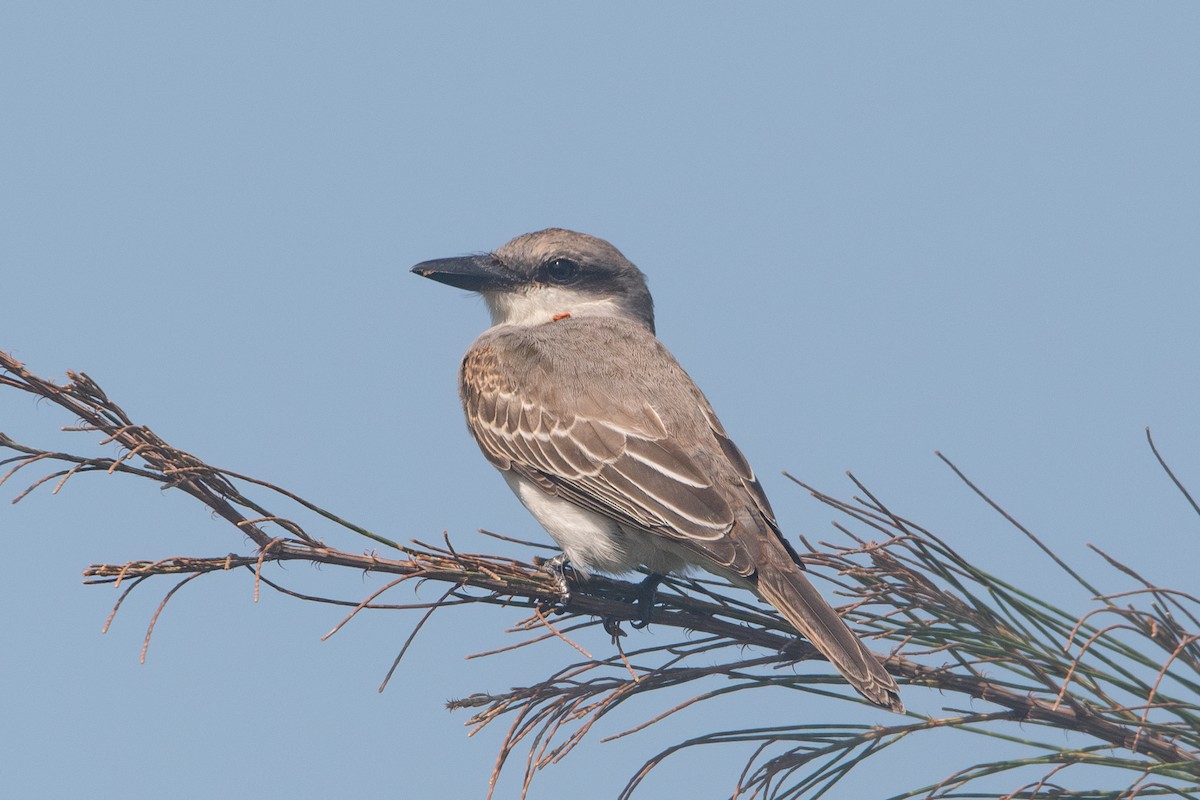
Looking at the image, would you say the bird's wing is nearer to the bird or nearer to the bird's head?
the bird

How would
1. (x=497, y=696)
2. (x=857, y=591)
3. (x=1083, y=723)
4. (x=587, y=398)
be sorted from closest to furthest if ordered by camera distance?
(x=1083, y=723) < (x=497, y=696) < (x=857, y=591) < (x=587, y=398)

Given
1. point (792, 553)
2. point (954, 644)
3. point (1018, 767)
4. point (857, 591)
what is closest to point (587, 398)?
point (792, 553)

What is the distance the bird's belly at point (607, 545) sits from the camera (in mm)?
4836

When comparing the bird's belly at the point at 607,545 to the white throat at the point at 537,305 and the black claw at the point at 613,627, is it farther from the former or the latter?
the white throat at the point at 537,305

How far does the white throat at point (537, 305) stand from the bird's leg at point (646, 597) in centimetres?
225

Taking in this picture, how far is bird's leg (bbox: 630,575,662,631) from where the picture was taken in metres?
3.81

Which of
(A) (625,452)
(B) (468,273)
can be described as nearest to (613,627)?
(A) (625,452)

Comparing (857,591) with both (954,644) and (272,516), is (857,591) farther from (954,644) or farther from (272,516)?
(272,516)

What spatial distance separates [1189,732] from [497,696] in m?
1.68

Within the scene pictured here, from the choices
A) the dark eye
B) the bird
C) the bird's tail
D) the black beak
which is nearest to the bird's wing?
the bird

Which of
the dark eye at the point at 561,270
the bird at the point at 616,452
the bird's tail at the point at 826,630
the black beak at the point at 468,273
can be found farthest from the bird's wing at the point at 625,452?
the dark eye at the point at 561,270

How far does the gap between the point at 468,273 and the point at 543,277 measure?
44 cm

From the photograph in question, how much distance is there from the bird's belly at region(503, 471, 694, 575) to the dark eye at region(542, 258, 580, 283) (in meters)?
2.01

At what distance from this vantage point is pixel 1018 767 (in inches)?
115
